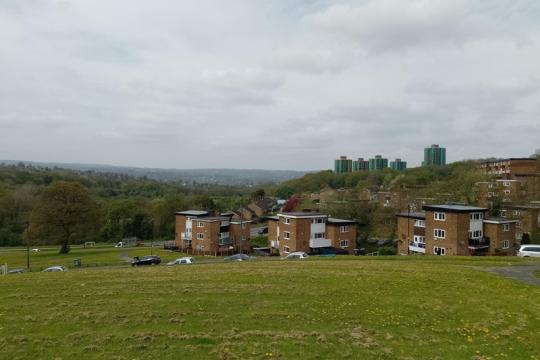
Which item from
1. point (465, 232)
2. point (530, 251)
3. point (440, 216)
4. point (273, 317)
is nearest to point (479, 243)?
point (465, 232)

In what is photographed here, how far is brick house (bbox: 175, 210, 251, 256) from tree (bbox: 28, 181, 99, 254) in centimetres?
1481

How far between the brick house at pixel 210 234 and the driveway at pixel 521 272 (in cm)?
4499

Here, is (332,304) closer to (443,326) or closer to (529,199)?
(443,326)

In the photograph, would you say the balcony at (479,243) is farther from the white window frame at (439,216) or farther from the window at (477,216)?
the white window frame at (439,216)

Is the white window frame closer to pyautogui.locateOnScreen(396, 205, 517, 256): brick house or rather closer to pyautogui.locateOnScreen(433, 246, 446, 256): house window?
pyautogui.locateOnScreen(396, 205, 517, 256): brick house

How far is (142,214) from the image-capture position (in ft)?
321

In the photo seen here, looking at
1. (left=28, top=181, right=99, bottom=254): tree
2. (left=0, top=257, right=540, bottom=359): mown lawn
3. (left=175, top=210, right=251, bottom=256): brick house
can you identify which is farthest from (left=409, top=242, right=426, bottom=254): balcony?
(left=28, top=181, right=99, bottom=254): tree

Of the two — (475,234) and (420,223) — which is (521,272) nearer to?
(475,234)

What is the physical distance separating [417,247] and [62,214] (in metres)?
51.6

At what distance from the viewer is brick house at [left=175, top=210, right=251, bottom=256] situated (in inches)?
2571

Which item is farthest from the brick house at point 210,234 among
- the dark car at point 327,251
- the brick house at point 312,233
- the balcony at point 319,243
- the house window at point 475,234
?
the house window at point 475,234

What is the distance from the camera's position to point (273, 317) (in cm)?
1474

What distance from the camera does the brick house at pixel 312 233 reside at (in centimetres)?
5644

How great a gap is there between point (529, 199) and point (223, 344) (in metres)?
66.4
